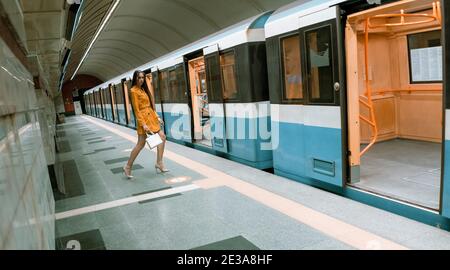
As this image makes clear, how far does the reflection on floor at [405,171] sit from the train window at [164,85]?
5862 millimetres

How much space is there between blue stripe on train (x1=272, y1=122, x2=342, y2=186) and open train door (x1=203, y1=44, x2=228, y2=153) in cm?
158

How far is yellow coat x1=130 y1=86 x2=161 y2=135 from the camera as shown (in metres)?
5.98

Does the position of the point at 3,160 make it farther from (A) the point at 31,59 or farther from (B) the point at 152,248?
(A) the point at 31,59

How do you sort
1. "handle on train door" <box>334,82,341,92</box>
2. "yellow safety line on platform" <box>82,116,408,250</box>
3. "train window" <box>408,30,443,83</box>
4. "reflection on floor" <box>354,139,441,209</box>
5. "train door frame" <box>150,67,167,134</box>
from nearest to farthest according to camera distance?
1. "yellow safety line on platform" <box>82,116,408,250</box>
2. "reflection on floor" <box>354,139,441,209</box>
3. "handle on train door" <box>334,82,341,92</box>
4. "train window" <box>408,30,443,83</box>
5. "train door frame" <box>150,67,167,134</box>

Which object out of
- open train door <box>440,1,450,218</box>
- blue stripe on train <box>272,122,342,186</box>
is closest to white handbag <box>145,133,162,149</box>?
blue stripe on train <box>272,122,342,186</box>

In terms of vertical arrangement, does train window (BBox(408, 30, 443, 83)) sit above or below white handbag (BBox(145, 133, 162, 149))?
above

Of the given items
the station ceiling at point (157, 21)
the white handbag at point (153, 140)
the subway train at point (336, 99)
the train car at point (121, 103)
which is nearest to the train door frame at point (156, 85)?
A: the subway train at point (336, 99)

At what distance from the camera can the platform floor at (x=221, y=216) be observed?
133 inches

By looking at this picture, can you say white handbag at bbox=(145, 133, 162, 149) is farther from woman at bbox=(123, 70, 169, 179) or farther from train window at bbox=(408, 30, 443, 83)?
train window at bbox=(408, 30, 443, 83)

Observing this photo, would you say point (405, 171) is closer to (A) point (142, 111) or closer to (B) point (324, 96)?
(B) point (324, 96)

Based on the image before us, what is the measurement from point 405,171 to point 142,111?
4.08 m

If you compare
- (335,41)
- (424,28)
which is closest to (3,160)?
(335,41)

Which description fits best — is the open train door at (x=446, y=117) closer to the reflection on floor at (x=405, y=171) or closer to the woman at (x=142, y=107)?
the reflection on floor at (x=405, y=171)

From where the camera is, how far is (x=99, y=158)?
28.9 feet
